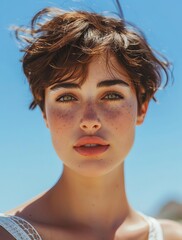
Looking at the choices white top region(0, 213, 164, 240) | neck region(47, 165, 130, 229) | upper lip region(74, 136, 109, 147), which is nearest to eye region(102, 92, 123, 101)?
upper lip region(74, 136, 109, 147)

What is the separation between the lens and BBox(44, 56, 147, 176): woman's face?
2.98 meters

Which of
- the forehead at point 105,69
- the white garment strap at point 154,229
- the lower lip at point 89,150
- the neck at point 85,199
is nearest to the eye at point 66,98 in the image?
the forehead at point 105,69

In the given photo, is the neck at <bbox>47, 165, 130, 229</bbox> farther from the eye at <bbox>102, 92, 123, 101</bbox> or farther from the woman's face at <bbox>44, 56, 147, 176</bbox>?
the eye at <bbox>102, 92, 123, 101</bbox>

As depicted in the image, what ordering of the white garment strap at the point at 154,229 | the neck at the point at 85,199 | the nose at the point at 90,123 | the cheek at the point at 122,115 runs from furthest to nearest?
1. the white garment strap at the point at 154,229
2. the neck at the point at 85,199
3. the cheek at the point at 122,115
4. the nose at the point at 90,123

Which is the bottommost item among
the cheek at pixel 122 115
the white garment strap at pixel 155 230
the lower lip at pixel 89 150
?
the white garment strap at pixel 155 230

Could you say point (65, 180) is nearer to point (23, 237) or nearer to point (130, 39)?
point (23, 237)

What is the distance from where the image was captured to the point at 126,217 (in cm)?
339

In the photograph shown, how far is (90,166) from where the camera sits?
3002 mm

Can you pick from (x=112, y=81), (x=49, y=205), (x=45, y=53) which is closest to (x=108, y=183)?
(x=49, y=205)

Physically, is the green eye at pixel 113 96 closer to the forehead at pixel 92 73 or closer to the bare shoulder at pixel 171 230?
the forehead at pixel 92 73

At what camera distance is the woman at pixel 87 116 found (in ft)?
9.91

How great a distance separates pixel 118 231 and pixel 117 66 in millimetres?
839

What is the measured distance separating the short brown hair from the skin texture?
0.22 feet

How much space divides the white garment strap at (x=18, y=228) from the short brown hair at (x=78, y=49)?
626 mm
